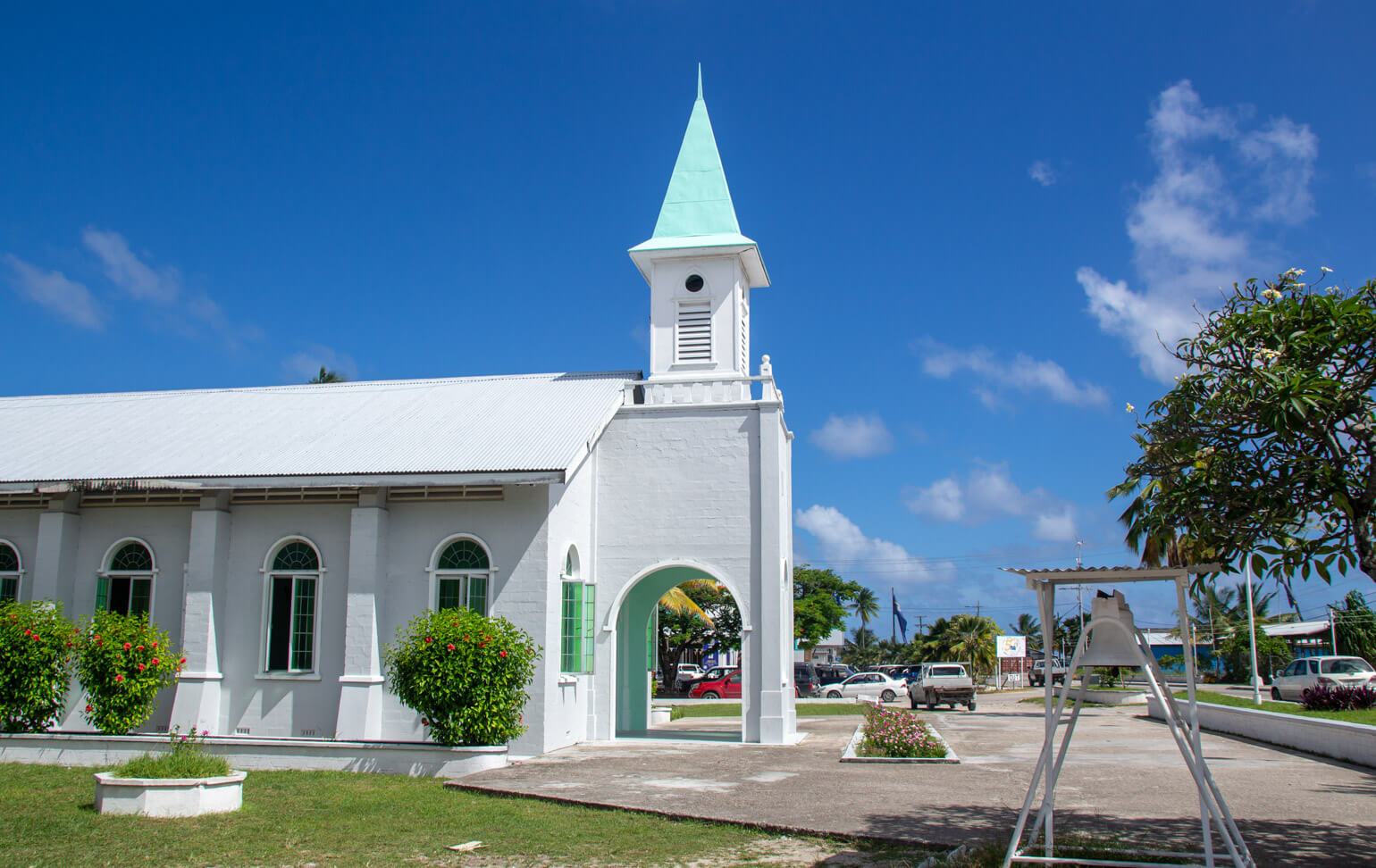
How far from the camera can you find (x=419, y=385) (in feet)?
78.1

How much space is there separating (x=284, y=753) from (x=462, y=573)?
4060 mm

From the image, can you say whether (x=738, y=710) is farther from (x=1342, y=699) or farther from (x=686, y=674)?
(x=686, y=674)

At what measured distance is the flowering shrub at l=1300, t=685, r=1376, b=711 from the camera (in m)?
23.6

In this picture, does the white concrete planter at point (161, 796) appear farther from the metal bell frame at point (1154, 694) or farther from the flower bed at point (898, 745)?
the flower bed at point (898, 745)

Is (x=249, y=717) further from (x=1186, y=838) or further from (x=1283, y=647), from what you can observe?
(x=1283, y=647)

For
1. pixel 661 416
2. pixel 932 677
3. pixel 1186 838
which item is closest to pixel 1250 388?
pixel 1186 838

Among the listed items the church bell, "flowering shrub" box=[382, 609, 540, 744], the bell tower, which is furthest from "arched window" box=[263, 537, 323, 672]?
the church bell

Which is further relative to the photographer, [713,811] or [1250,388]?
[713,811]

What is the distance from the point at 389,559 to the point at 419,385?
630cm

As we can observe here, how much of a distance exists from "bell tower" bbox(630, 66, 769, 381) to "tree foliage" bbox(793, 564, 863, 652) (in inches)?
A: 1563

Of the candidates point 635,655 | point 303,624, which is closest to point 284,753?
point 303,624

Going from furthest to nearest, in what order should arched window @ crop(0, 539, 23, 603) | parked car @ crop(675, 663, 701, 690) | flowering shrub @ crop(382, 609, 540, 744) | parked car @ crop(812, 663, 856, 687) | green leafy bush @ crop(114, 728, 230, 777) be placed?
parked car @ crop(812, 663, 856, 687) < parked car @ crop(675, 663, 701, 690) < arched window @ crop(0, 539, 23, 603) < flowering shrub @ crop(382, 609, 540, 744) < green leafy bush @ crop(114, 728, 230, 777)

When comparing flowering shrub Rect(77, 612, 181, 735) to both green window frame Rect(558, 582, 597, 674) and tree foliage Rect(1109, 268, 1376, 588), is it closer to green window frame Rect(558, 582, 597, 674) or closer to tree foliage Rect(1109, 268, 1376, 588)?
green window frame Rect(558, 582, 597, 674)

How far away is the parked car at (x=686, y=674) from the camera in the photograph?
46.7 metres
